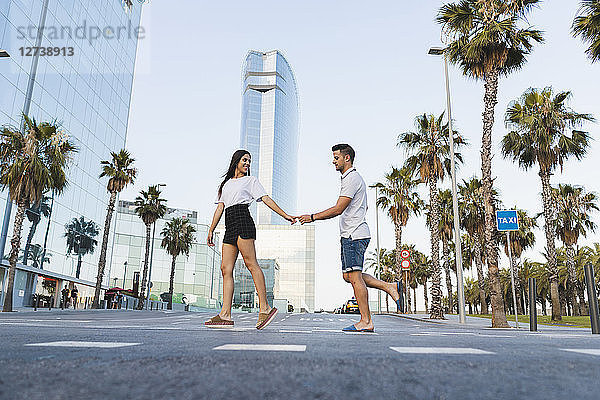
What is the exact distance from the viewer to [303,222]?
6395 mm

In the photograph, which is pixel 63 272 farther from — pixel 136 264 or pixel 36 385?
pixel 36 385

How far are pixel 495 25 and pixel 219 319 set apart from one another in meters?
15.4

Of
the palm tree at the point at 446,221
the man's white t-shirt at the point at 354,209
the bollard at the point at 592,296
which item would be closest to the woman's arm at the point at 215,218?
the man's white t-shirt at the point at 354,209

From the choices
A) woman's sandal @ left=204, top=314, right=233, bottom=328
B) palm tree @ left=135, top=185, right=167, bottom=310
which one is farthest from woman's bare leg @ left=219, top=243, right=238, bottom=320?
palm tree @ left=135, top=185, right=167, bottom=310

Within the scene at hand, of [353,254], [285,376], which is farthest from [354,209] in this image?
[285,376]

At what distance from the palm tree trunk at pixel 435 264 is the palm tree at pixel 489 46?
8472mm

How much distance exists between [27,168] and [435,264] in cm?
2051

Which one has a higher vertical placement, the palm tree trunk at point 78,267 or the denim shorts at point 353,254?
the palm tree trunk at point 78,267

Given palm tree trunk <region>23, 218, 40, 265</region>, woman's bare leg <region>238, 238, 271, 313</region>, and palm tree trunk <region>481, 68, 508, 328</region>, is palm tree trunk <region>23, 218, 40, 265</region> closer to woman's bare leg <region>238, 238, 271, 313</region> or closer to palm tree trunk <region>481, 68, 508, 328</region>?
palm tree trunk <region>481, 68, 508, 328</region>

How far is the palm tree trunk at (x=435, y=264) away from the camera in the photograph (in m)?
24.9

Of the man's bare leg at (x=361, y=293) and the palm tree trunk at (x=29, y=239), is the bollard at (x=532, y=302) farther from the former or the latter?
the palm tree trunk at (x=29, y=239)

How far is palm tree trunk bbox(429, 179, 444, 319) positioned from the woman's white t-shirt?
66.9 ft

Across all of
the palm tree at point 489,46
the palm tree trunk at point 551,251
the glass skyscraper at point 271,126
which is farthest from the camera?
the glass skyscraper at point 271,126

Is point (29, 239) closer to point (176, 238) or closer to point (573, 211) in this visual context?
point (176, 238)
